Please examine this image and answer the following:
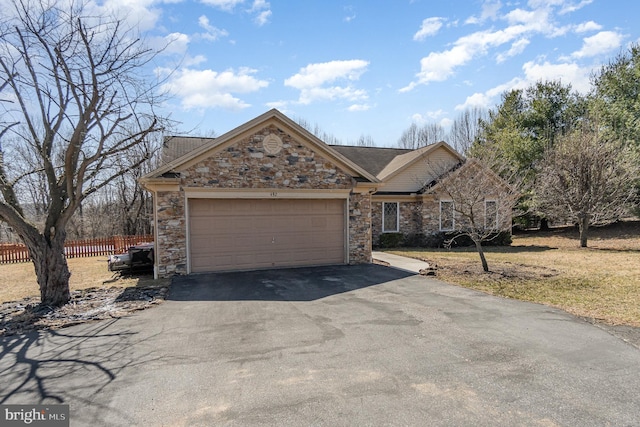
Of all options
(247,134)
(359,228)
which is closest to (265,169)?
(247,134)

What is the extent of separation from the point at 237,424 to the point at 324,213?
366 inches

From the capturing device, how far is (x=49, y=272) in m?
8.10

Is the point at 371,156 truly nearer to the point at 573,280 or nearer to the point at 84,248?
the point at 573,280

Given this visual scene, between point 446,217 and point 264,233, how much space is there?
11.9 meters

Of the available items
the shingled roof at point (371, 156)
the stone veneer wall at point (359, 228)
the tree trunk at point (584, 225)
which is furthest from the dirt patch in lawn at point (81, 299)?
the tree trunk at point (584, 225)

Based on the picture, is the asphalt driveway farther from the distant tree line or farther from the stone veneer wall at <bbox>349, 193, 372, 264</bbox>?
the distant tree line

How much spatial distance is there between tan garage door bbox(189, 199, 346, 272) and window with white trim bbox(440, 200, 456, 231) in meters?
9.32

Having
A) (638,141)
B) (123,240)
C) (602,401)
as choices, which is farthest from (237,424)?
(638,141)

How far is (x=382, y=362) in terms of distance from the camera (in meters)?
4.70

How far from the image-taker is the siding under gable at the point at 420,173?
20109 millimetres

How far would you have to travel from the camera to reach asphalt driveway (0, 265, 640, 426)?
3.58 m

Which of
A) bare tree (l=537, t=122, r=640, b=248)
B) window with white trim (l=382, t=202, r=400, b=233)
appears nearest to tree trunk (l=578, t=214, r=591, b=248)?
bare tree (l=537, t=122, r=640, b=248)

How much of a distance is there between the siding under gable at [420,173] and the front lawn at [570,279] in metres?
5.48

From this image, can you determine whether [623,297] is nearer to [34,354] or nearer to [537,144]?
[34,354]
